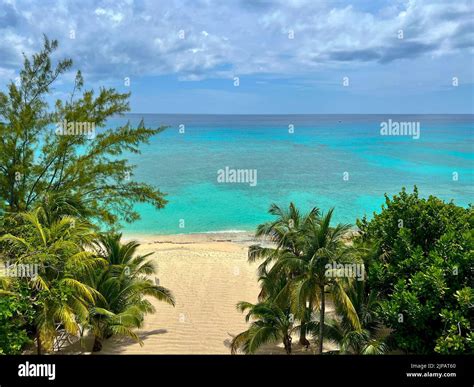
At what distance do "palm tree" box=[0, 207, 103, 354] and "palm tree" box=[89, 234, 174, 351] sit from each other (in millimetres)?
1438

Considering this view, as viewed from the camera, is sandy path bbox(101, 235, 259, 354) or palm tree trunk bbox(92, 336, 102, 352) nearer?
palm tree trunk bbox(92, 336, 102, 352)

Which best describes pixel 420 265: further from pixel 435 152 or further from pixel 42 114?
pixel 435 152

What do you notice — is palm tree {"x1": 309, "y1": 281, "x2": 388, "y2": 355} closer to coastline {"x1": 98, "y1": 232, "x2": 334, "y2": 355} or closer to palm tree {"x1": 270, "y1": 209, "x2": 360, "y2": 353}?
palm tree {"x1": 270, "y1": 209, "x2": 360, "y2": 353}

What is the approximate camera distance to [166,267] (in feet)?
84.4

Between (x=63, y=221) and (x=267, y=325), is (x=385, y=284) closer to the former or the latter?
(x=267, y=325)

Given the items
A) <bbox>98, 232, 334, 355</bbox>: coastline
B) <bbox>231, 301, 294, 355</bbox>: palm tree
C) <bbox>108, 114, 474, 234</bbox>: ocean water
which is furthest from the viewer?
<bbox>108, 114, 474, 234</bbox>: ocean water

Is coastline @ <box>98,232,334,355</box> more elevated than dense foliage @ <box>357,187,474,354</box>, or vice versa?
dense foliage @ <box>357,187,474,354</box>

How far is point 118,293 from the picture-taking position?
1413cm

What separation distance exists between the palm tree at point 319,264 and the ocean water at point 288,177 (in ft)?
58.7

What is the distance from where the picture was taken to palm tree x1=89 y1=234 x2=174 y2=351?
1341 centimetres

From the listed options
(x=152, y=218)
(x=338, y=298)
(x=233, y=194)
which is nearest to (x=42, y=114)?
(x=338, y=298)

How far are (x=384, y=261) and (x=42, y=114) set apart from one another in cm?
1583

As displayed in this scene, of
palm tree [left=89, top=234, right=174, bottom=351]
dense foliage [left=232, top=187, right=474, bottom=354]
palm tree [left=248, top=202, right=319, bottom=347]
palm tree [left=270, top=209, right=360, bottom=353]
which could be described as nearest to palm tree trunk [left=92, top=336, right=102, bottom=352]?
palm tree [left=89, top=234, right=174, bottom=351]

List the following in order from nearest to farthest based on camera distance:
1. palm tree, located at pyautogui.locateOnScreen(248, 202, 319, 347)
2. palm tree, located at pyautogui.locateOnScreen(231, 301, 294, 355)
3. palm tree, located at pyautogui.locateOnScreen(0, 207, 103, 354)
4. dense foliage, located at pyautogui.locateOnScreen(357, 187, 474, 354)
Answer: dense foliage, located at pyautogui.locateOnScreen(357, 187, 474, 354), palm tree, located at pyautogui.locateOnScreen(0, 207, 103, 354), palm tree, located at pyautogui.locateOnScreen(231, 301, 294, 355), palm tree, located at pyautogui.locateOnScreen(248, 202, 319, 347)
